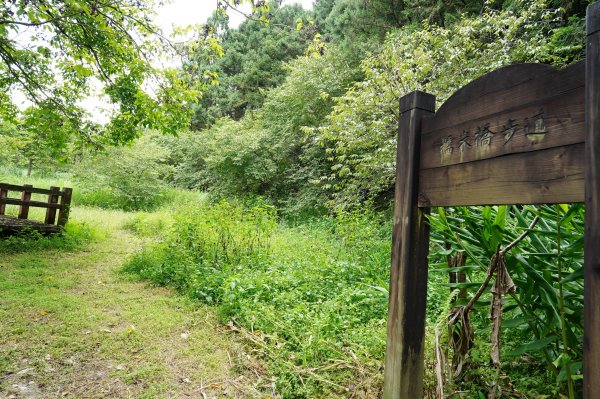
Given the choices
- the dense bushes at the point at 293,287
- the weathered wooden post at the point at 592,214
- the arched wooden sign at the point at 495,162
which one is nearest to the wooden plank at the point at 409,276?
the arched wooden sign at the point at 495,162

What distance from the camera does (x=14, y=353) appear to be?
2.79m

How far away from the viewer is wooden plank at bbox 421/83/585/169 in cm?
118

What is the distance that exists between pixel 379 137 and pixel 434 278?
10.4ft

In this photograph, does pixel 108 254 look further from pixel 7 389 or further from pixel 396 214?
pixel 396 214

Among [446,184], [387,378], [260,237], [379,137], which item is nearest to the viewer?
[446,184]

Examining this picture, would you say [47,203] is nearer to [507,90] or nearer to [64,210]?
[64,210]

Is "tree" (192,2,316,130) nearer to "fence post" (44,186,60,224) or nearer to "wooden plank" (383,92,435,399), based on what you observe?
"fence post" (44,186,60,224)

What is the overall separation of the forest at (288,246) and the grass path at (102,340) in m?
0.02

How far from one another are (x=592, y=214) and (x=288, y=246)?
5392 mm

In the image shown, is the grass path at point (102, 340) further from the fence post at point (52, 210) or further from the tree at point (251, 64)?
the tree at point (251, 64)

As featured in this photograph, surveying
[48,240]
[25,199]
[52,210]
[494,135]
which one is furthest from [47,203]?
[494,135]

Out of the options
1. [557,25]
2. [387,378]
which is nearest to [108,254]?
[387,378]

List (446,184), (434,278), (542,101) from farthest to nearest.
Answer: (434,278), (446,184), (542,101)

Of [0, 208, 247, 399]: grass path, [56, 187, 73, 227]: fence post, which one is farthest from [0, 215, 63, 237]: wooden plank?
[0, 208, 247, 399]: grass path
